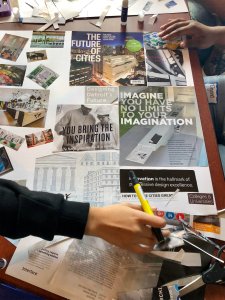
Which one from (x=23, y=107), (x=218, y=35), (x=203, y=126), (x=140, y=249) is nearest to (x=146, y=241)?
(x=140, y=249)

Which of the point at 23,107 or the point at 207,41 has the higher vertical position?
the point at 207,41

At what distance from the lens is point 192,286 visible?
0.50 m

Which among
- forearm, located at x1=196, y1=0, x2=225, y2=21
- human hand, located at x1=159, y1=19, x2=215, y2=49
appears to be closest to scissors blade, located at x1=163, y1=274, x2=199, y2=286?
human hand, located at x1=159, y1=19, x2=215, y2=49

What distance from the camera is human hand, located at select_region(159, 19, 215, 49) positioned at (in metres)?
Result: 0.89

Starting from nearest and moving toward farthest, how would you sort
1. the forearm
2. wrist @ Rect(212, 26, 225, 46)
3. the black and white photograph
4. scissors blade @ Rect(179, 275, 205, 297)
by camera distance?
scissors blade @ Rect(179, 275, 205, 297) → the black and white photograph → wrist @ Rect(212, 26, 225, 46) → the forearm

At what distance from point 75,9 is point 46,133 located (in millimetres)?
497

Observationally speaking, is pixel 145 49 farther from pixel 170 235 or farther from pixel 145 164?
pixel 170 235

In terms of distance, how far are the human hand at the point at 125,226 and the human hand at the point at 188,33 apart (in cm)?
57

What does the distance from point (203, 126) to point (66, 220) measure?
1.28ft

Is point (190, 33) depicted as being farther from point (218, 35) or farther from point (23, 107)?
point (23, 107)

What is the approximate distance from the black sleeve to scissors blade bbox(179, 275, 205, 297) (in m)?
0.19

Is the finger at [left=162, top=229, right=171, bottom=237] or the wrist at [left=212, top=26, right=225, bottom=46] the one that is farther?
the wrist at [left=212, top=26, right=225, bottom=46]

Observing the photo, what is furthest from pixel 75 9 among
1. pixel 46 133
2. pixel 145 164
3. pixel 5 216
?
pixel 5 216

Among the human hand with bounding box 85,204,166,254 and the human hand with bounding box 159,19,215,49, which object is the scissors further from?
the human hand with bounding box 159,19,215,49
